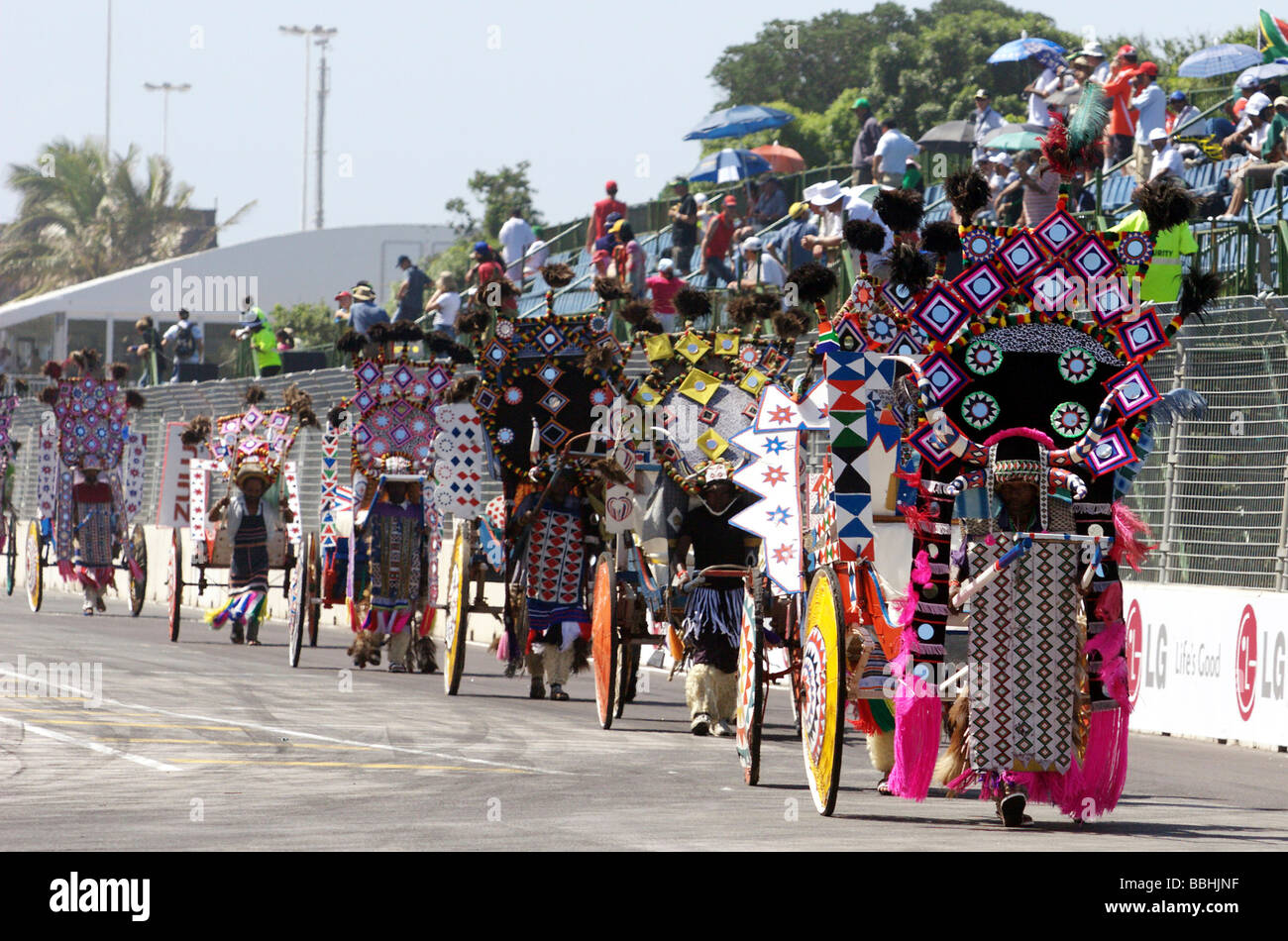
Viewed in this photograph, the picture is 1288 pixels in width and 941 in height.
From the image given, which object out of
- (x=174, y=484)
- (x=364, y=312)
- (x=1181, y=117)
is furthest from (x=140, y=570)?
(x=1181, y=117)

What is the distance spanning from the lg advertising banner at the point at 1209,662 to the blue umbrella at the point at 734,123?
1592 cm

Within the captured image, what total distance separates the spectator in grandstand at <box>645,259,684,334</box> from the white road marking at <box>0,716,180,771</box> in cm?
1139

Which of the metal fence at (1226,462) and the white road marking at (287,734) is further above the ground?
the metal fence at (1226,462)

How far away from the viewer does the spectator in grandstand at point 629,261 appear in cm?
2647

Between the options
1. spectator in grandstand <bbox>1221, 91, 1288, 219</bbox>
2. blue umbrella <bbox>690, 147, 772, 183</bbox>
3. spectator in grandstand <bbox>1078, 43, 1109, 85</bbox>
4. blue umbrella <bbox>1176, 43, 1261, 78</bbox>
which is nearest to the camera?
spectator in grandstand <bbox>1221, 91, 1288, 219</bbox>

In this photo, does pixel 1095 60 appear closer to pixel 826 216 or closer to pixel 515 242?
pixel 826 216

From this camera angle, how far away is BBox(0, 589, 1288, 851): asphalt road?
961 centimetres

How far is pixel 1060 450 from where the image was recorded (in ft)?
34.0

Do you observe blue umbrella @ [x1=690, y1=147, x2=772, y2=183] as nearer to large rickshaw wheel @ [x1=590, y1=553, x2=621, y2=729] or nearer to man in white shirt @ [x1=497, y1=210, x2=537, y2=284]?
man in white shirt @ [x1=497, y1=210, x2=537, y2=284]

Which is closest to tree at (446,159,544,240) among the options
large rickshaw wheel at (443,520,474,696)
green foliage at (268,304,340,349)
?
green foliage at (268,304,340,349)

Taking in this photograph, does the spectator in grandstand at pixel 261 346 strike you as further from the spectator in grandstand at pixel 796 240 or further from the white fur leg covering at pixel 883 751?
the white fur leg covering at pixel 883 751

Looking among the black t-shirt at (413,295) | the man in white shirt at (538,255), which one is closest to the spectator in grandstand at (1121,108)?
the black t-shirt at (413,295)
